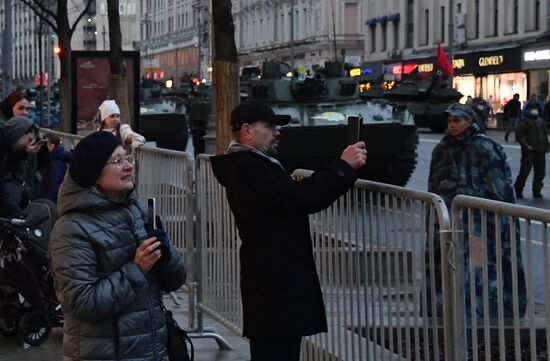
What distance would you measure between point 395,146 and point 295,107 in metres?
2.43

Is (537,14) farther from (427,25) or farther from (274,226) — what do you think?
(274,226)

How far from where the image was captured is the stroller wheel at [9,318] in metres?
9.23

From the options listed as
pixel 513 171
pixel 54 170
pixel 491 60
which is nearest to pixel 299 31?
pixel 491 60

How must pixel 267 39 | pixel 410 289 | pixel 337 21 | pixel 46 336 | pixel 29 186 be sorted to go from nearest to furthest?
pixel 410 289 < pixel 46 336 < pixel 29 186 < pixel 337 21 < pixel 267 39

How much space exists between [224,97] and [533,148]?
1053 cm

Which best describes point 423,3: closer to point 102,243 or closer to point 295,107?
point 295,107

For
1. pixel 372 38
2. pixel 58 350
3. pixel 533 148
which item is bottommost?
pixel 58 350

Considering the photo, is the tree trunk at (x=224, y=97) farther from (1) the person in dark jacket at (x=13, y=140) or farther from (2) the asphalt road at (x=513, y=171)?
(2) the asphalt road at (x=513, y=171)

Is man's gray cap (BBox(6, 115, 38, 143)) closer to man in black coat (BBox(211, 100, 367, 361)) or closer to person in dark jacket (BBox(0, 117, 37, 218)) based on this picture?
person in dark jacket (BBox(0, 117, 37, 218))

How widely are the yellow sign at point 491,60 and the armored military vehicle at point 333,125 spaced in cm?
3421

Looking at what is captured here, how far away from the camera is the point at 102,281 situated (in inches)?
199

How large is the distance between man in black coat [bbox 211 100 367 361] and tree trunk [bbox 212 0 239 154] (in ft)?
24.2

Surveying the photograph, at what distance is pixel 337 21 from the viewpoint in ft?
276

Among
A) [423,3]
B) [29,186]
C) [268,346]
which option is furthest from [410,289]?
[423,3]
